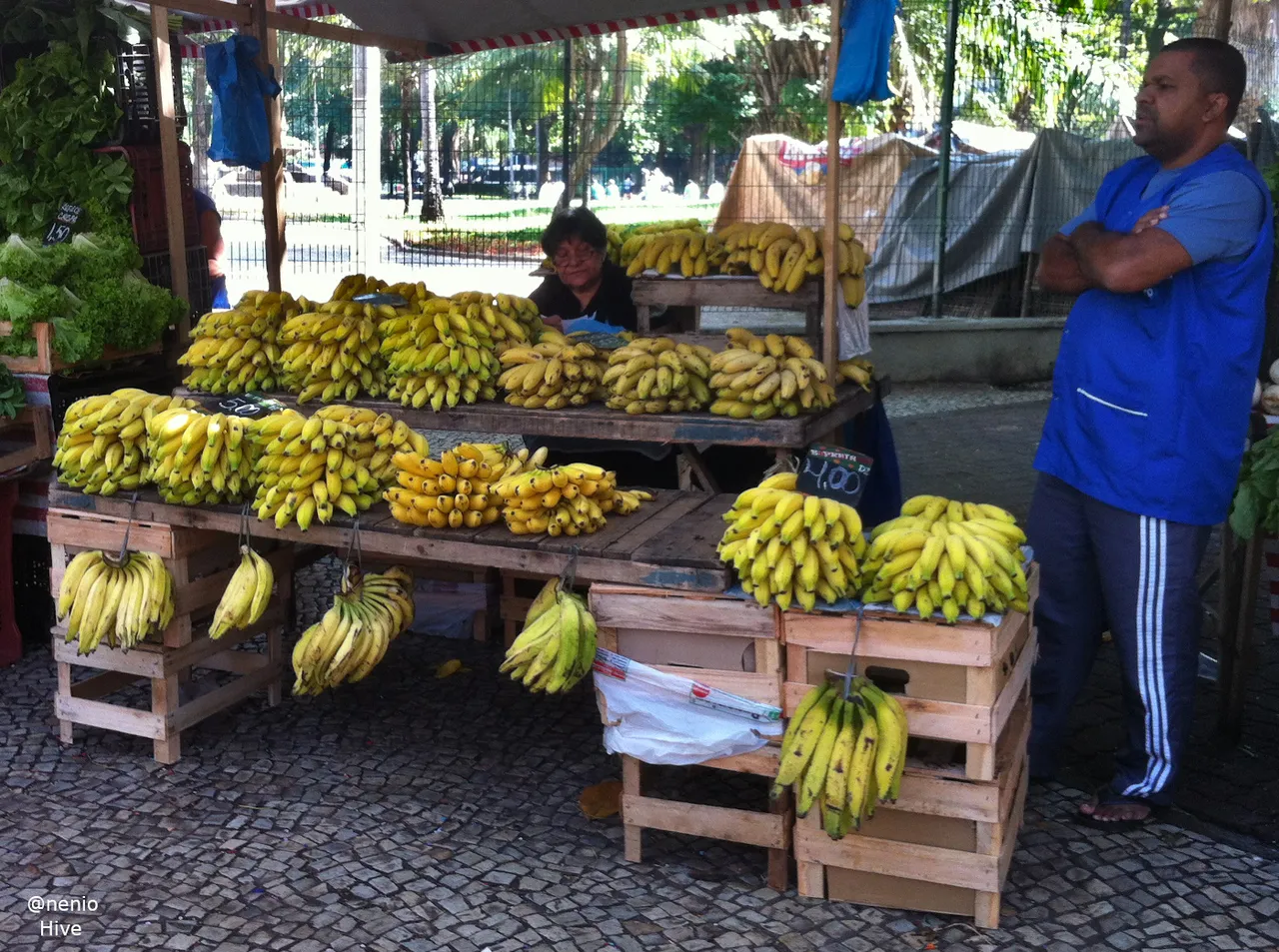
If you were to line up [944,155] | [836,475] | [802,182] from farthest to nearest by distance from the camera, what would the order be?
[802,182]
[944,155]
[836,475]

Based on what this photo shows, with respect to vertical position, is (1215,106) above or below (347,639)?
above

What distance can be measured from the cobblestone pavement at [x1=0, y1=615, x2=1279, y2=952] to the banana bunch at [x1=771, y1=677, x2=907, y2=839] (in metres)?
0.47

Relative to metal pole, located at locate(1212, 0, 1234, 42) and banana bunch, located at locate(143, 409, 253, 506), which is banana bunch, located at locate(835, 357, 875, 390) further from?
banana bunch, located at locate(143, 409, 253, 506)

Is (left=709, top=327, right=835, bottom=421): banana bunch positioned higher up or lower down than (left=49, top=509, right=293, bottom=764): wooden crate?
higher up

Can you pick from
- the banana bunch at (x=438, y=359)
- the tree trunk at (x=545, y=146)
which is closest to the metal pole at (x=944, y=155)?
the tree trunk at (x=545, y=146)

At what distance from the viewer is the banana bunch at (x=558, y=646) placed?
3594mm

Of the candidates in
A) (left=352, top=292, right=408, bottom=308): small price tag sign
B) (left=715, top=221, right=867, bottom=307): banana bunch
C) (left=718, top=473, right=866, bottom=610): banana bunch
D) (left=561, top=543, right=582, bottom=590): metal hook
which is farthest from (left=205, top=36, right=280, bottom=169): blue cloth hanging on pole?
(left=718, top=473, right=866, bottom=610): banana bunch

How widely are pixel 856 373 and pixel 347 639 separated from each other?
8.27 feet

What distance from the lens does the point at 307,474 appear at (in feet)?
13.7

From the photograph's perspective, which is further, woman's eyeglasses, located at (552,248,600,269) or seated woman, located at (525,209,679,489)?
woman's eyeglasses, located at (552,248,600,269)

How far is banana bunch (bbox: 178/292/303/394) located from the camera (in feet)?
17.4

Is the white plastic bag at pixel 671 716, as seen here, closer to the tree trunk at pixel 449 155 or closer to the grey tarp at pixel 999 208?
the tree trunk at pixel 449 155

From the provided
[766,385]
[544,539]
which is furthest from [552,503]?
[766,385]

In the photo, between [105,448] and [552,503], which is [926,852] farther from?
[105,448]
